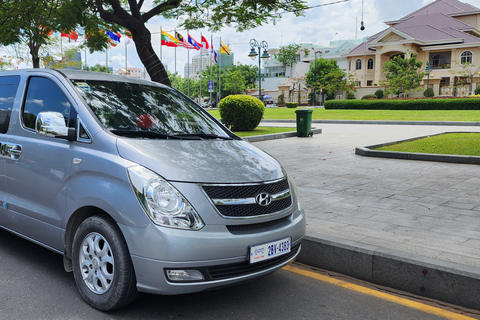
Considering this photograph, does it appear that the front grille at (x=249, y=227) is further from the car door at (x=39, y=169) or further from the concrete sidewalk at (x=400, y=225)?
the car door at (x=39, y=169)

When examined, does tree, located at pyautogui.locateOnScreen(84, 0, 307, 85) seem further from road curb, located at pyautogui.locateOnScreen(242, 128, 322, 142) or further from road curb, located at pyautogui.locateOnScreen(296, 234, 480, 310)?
road curb, located at pyautogui.locateOnScreen(296, 234, 480, 310)

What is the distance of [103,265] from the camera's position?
3.29 metres

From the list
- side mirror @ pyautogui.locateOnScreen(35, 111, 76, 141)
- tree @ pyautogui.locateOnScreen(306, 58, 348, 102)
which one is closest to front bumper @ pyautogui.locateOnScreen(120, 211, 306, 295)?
side mirror @ pyautogui.locateOnScreen(35, 111, 76, 141)

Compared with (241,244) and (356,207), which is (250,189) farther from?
(356,207)

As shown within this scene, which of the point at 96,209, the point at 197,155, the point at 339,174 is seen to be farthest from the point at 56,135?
the point at 339,174

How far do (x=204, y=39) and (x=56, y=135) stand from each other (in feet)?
131

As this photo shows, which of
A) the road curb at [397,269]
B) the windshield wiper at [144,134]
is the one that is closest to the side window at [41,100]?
the windshield wiper at [144,134]

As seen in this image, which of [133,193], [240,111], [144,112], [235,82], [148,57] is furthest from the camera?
[235,82]

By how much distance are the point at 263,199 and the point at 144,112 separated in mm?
1495

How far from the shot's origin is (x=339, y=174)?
8750mm

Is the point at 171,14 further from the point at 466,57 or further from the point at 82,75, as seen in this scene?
the point at 466,57

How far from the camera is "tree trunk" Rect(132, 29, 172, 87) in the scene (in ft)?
37.6

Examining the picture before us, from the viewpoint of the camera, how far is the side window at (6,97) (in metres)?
4.49

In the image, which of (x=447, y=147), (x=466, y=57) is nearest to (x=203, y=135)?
(x=447, y=147)
